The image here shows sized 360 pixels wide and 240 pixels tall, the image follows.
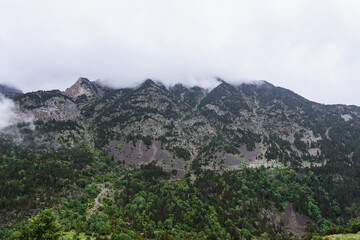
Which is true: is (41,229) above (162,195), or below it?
above

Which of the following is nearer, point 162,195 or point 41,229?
point 41,229

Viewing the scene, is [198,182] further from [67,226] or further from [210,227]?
[67,226]

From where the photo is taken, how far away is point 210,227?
3814 inches

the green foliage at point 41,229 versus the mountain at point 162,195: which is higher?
the green foliage at point 41,229

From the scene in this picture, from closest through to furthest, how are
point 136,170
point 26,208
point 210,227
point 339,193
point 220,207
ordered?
point 26,208, point 210,227, point 220,207, point 339,193, point 136,170

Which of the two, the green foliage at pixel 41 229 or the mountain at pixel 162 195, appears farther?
the mountain at pixel 162 195

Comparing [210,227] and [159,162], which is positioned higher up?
[159,162]

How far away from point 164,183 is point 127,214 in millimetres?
51629

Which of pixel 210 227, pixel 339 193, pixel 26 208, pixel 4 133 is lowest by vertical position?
pixel 210 227

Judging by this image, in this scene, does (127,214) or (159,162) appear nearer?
(127,214)

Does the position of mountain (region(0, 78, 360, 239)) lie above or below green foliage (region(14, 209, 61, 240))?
below

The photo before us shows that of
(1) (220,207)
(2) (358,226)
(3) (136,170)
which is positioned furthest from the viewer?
(3) (136,170)

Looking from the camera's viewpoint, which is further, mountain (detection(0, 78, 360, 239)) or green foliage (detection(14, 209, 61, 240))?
mountain (detection(0, 78, 360, 239))

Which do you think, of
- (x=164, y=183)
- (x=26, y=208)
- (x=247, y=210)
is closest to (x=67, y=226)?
(x=26, y=208)
